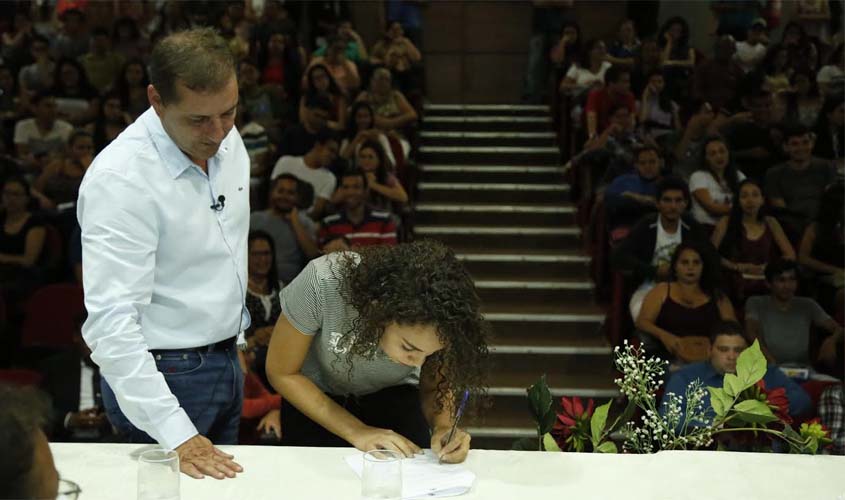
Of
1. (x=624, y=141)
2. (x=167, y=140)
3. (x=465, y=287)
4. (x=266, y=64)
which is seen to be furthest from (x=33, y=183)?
(x=465, y=287)

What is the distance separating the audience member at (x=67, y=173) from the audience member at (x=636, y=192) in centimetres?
293

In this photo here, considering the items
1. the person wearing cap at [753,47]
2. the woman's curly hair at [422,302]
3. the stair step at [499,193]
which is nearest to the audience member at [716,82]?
the person wearing cap at [753,47]

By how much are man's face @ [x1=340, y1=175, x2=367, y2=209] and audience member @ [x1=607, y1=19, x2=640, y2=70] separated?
3184mm

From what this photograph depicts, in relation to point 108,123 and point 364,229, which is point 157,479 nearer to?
point 364,229

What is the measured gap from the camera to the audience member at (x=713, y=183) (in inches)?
221

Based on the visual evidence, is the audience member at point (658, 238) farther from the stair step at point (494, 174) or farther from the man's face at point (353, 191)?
the stair step at point (494, 174)

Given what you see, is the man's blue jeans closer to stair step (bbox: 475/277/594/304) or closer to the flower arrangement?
the flower arrangement

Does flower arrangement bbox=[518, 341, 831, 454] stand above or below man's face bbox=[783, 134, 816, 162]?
below

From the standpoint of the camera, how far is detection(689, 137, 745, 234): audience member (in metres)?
5.61

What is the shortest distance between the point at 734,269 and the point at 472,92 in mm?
4721

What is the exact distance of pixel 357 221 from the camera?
5086 millimetres

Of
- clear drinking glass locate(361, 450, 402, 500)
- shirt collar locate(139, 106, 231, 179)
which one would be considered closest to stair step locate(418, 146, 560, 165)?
shirt collar locate(139, 106, 231, 179)

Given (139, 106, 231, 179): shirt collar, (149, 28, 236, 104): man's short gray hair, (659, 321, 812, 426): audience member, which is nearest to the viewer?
(149, 28, 236, 104): man's short gray hair

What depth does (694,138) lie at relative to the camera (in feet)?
21.4
